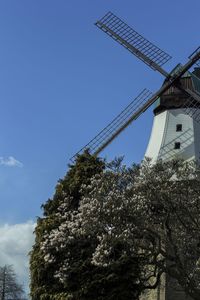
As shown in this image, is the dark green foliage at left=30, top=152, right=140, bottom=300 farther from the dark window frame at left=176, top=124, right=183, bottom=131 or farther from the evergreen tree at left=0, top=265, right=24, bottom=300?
the evergreen tree at left=0, top=265, right=24, bottom=300

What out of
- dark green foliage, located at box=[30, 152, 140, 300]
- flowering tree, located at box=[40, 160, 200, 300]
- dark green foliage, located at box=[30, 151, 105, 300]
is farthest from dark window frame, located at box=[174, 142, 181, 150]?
flowering tree, located at box=[40, 160, 200, 300]

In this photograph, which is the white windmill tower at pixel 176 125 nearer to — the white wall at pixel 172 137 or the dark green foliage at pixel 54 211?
the white wall at pixel 172 137

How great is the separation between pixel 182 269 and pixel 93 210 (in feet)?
14.0

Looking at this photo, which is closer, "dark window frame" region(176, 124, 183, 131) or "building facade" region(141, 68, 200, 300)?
"building facade" region(141, 68, 200, 300)

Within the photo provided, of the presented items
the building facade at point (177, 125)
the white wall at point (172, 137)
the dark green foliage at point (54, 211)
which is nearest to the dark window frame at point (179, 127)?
the building facade at point (177, 125)

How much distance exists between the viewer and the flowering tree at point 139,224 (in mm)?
22969

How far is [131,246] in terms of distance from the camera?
23875 millimetres

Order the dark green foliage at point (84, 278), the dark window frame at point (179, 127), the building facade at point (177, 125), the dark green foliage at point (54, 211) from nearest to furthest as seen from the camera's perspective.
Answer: the dark green foliage at point (84, 278) → the dark green foliage at point (54, 211) → the building facade at point (177, 125) → the dark window frame at point (179, 127)

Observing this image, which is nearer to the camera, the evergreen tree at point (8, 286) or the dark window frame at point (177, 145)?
the dark window frame at point (177, 145)

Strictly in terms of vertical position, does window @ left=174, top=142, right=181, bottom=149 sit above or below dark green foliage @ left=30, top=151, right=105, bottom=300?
above

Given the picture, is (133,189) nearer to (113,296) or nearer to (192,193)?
(192,193)

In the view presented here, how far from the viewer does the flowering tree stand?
2297 centimetres

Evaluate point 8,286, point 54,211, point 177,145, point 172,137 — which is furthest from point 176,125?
point 8,286

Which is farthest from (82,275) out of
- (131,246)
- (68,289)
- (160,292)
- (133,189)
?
(160,292)
